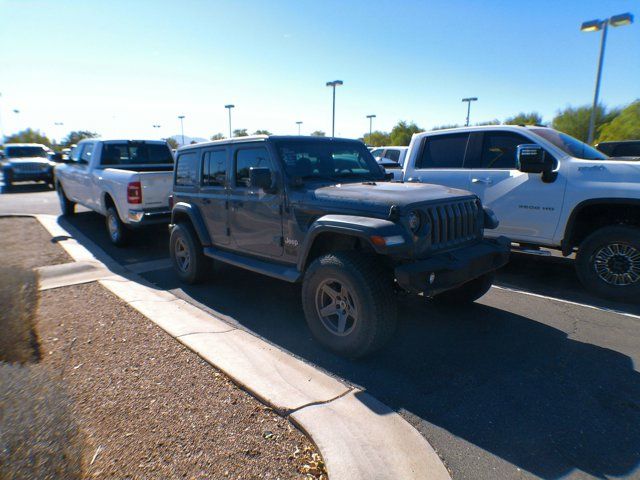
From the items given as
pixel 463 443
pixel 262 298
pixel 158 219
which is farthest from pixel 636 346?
pixel 158 219

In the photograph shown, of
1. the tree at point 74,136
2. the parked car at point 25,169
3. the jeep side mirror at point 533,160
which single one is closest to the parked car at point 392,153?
the jeep side mirror at point 533,160

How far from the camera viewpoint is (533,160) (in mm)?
5012

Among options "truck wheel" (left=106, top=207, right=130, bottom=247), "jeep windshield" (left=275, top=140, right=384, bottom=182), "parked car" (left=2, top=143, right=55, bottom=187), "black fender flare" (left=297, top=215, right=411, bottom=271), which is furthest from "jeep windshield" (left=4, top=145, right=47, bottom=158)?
"black fender flare" (left=297, top=215, right=411, bottom=271)

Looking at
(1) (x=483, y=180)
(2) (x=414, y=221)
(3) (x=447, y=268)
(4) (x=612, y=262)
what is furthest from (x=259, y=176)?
(4) (x=612, y=262)

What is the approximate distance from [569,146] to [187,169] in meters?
5.18

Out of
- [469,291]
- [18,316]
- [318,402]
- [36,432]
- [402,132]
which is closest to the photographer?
[36,432]

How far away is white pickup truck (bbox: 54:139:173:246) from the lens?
22.3ft

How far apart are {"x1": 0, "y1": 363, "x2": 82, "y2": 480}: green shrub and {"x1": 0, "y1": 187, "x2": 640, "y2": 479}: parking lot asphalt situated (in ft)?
5.84

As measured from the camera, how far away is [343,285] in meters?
3.36

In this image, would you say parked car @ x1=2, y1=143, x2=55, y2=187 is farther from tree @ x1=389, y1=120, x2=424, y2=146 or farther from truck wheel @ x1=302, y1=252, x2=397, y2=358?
tree @ x1=389, y1=120, x2=424, y2=146

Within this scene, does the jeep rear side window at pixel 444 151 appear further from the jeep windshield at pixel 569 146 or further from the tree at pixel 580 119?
the tree at pixel 580 119

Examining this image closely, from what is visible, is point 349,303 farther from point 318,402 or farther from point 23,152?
point 23,152

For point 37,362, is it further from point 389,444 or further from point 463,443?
point 463,443

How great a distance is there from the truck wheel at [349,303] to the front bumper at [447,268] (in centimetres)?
25
